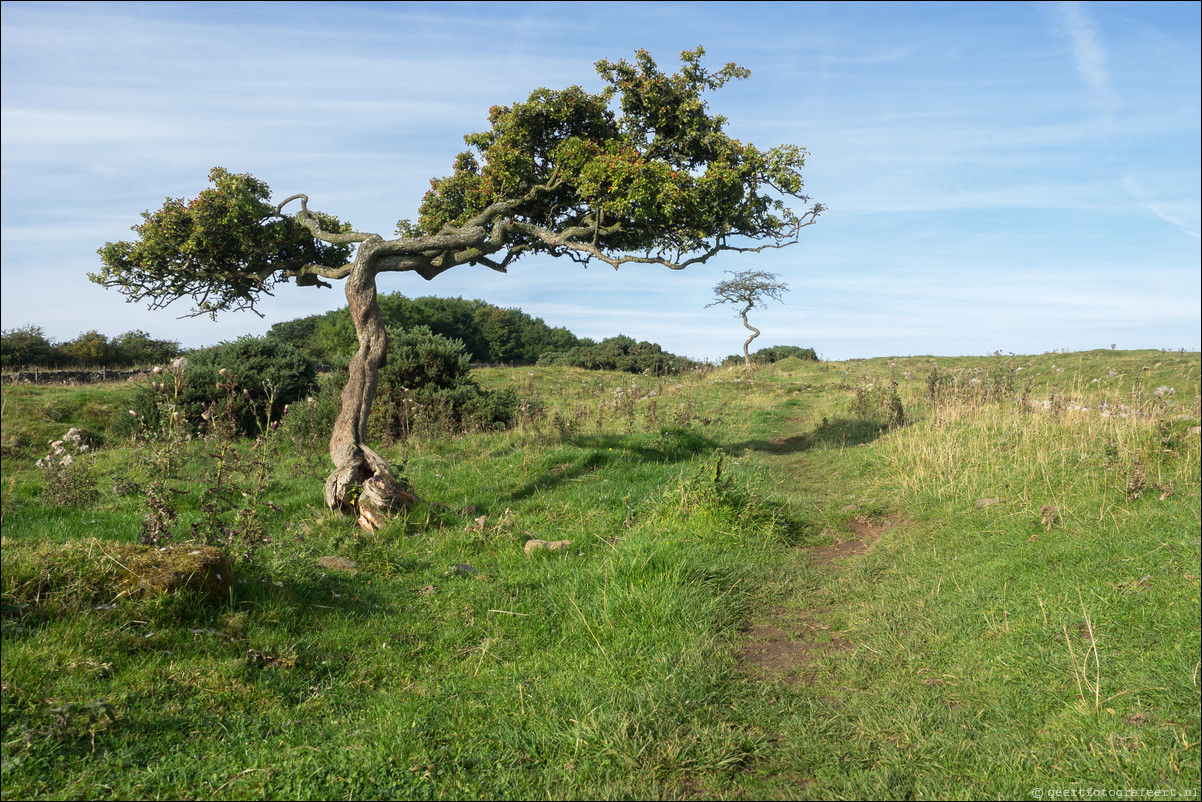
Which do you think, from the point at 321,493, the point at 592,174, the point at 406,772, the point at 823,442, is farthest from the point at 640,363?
the point at 406,772

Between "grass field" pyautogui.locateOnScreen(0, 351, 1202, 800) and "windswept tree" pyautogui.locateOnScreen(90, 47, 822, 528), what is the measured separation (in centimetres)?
461

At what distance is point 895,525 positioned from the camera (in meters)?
8.12

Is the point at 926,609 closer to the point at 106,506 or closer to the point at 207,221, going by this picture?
the point at 106,506

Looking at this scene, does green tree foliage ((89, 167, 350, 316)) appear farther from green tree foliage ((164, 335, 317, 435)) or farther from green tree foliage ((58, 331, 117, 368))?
green tree foliage ((58, 331, 117, 368))

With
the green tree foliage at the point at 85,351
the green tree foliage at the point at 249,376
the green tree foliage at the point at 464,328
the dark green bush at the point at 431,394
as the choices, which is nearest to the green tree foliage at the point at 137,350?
the green tree foliage at the point at 85,351

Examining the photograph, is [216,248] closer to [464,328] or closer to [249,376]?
[249,376]

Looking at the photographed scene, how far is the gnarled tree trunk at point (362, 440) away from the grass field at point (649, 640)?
38 centimetres

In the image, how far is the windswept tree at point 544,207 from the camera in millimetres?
11281

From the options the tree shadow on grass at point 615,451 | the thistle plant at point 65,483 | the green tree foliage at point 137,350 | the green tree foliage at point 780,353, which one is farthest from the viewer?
the green tree foliage at point 780,353

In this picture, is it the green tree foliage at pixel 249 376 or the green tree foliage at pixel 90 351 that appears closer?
the green tree foliage at pixel 249 376

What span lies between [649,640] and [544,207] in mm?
10081

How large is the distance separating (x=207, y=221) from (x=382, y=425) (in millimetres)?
5131

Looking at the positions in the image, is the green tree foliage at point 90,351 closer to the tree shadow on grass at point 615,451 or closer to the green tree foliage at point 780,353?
the tree shadow on grass at point 615,451

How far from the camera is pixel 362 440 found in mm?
9516
